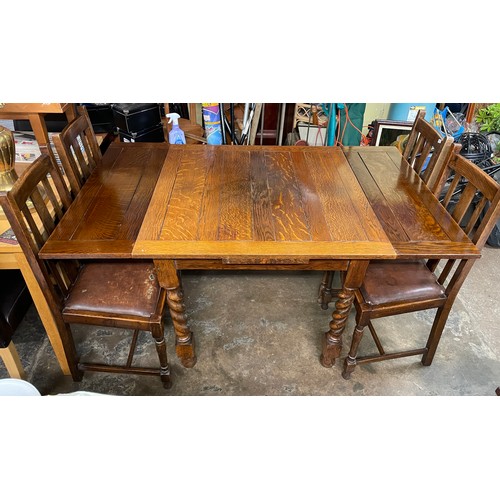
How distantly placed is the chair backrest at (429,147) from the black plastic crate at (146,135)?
5.55 ft

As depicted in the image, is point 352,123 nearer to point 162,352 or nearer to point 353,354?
point 353,354

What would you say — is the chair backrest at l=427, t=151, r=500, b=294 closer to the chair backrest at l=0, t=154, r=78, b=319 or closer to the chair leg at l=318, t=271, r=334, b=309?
the chair leg at l=318, t=271, r=334, b=309

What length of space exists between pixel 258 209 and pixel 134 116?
1438 mm

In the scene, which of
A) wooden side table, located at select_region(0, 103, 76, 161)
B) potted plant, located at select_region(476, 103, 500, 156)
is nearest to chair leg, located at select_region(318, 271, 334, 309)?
wooden side table, located at select_region(0, 103, 76, 161)

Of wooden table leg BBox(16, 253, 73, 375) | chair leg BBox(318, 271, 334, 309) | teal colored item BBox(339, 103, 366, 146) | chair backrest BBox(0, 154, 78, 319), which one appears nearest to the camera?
chair backrest BBox(0, 154, 78, 319)

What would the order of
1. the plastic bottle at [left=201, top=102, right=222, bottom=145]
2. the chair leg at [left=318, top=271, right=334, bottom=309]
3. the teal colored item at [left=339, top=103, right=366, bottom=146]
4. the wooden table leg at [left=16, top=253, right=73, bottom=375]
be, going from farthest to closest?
1. the teal colored item at [left=339, top=103, right=366, bottom=146]
2. the plastic bottle at [left=201, top=102, right=222, bottom=145]
3. the chair leg at [left=318, top=271, right=334, bottom=309]
4. the wooden table leg at [left=16, top=253, right=73, bottom=375]

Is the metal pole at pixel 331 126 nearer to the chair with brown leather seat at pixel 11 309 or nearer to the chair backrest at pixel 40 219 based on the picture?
the chair backrest at pixel 40 219

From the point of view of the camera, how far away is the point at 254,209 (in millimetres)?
1587

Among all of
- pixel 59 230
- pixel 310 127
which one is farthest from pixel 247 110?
pixel 59 230

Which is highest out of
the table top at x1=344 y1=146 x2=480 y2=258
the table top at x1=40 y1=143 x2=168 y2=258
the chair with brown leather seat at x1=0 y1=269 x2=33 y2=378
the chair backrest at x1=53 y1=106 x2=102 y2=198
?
the chair backrest at x1=53 y1=106 x2=102 y2=198

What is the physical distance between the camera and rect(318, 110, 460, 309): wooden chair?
5.85 ft

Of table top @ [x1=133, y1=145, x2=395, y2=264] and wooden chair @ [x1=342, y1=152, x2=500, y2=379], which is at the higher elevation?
table top @ [x1=133, y1=145, x2=395, y2=264]

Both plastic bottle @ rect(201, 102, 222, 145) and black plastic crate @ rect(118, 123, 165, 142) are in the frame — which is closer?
black plastic crate @ rect(118, 123, 165, 142)

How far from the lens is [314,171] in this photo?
1880 mm
